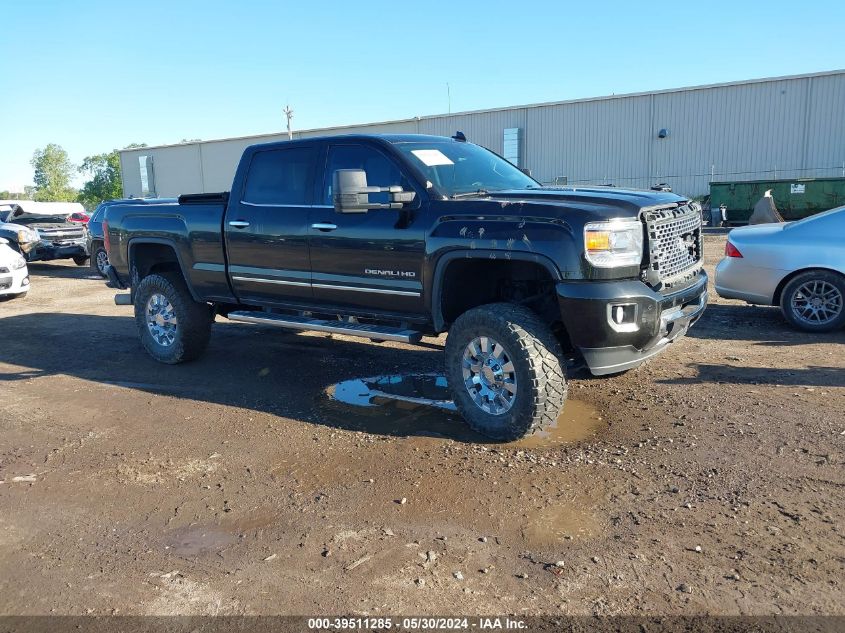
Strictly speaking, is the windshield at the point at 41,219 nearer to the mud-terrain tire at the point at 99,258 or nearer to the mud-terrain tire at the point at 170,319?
the mud-terrain tire at the point at 99,258

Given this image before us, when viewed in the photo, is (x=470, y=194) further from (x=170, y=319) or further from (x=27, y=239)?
(x=27, y=239)

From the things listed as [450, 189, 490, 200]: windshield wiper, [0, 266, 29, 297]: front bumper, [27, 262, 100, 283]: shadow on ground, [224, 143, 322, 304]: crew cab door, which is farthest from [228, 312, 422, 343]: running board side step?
[27, 262, 100, 283]: shadow on ground

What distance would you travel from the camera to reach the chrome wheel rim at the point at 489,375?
15.3ft

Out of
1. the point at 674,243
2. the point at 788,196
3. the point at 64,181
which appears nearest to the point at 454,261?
the point at 674,243

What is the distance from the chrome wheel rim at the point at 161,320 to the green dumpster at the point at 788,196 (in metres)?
21.6

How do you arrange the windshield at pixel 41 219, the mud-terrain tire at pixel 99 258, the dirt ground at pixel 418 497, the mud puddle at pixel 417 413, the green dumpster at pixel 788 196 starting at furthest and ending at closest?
the green dumpster at pixel 788 196 < the windshield at pixel 41 219 < the mud-terrain tire at pixel 99 258 < the mud puddle at pixel 417 413 < the dirt ground at pixel 418 497

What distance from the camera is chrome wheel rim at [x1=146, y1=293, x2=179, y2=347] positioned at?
23.3 ft

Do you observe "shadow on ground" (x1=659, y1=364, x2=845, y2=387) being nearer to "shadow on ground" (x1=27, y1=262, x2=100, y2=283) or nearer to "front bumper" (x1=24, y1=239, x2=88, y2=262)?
"shadow on ground" (x1=27, y1=262, x2=100, y2=283)

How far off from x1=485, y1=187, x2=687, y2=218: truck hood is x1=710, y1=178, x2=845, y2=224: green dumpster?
66.6 ft

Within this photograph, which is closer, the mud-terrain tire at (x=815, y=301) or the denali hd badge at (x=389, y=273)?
the denali hd badge at (x=389, y=273)

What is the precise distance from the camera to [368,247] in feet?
17.5

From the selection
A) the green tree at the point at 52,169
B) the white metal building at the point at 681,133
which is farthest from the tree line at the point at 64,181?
the white metal building at the point at 681,133

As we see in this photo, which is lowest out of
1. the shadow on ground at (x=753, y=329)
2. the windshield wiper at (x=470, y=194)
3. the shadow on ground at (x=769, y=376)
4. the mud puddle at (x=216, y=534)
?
the mud puddle at (x=216, y=534)

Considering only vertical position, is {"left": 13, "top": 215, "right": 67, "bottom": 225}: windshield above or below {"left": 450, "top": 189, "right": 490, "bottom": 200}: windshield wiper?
below
